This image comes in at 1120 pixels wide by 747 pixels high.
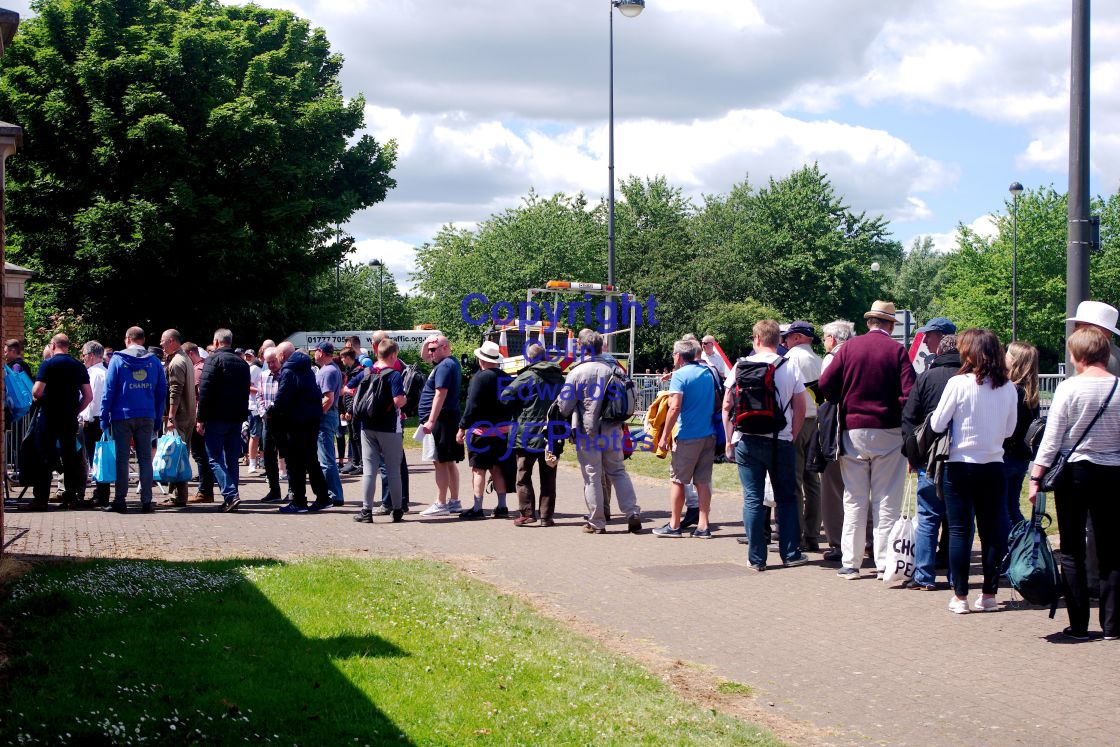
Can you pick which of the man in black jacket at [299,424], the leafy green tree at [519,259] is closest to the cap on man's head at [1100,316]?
the man in black jacket at [299,424]

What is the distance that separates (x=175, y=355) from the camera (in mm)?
12852

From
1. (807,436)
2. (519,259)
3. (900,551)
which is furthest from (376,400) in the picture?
(519,259)

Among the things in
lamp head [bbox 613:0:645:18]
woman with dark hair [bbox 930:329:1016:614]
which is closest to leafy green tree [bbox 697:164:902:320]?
lamp head [bbox 613:0:645:18]

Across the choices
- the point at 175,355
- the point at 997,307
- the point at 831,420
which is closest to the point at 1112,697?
the point at 831,420

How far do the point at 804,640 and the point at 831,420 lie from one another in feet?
8.05

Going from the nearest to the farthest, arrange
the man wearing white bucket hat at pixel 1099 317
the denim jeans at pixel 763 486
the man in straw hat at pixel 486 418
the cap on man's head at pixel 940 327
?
1. the man wearing white bucket hat at pixel 1099 317
2. the cap on man's head at pixel 940 327
3. the denim jeans at pixel 763 486
4. the man in straw hat at pixel 486 418

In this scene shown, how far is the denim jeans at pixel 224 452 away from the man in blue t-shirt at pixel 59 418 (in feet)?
5.10

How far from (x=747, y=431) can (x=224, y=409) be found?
21.3ft

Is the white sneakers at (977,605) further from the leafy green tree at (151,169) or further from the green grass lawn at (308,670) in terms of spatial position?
the leafy green tree at (151,169)

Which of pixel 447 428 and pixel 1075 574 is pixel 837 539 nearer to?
pixel 1075 574

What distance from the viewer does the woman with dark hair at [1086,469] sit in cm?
653

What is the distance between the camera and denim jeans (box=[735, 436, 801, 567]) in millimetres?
8969

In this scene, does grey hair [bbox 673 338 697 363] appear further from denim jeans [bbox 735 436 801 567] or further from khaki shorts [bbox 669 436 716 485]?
denim jeans [bbox 735 436 801 567]

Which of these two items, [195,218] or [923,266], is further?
[923,266]
